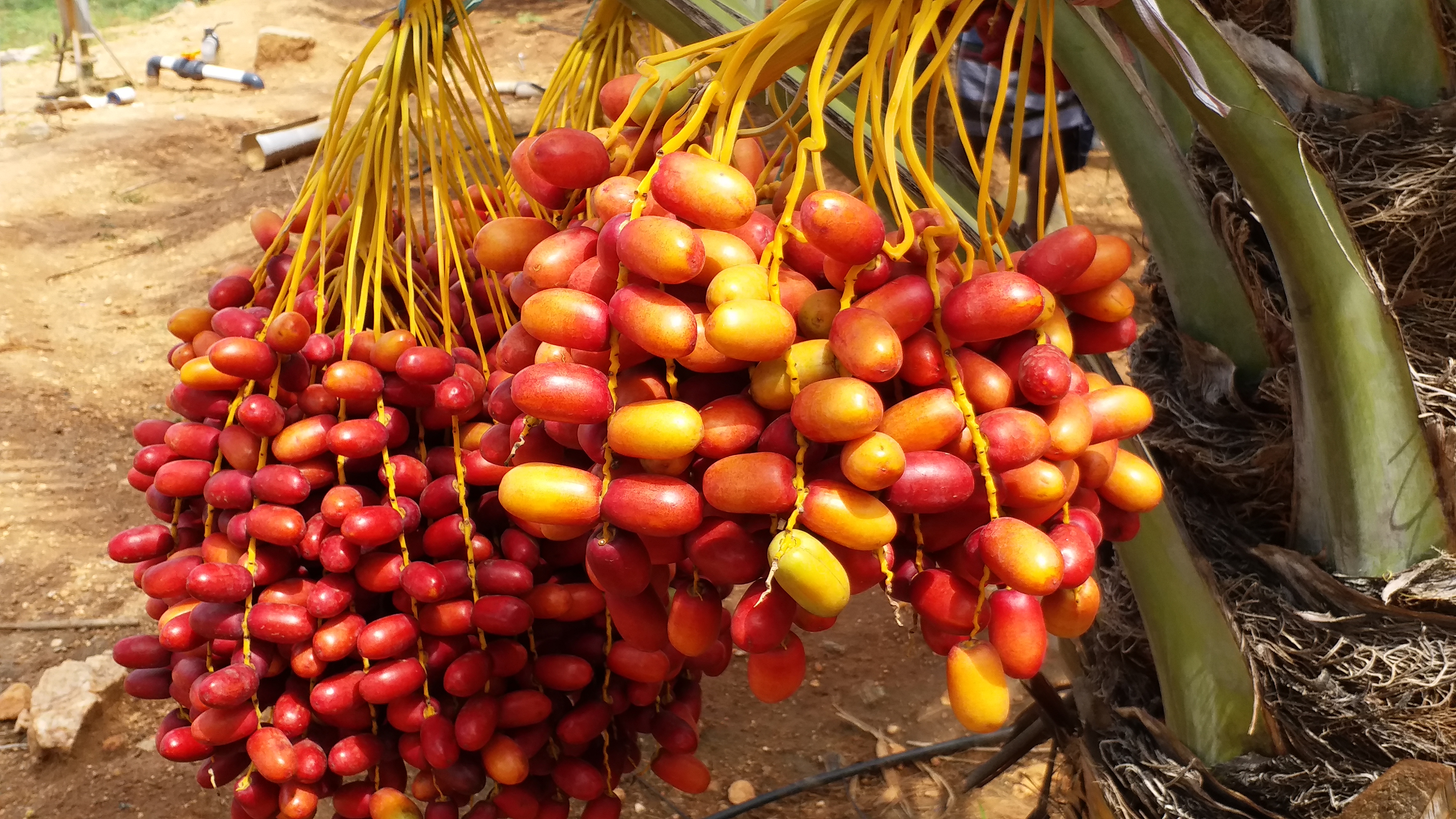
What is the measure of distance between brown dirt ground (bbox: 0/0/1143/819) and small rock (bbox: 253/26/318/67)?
932mm

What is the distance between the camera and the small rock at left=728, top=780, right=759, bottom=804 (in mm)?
2129

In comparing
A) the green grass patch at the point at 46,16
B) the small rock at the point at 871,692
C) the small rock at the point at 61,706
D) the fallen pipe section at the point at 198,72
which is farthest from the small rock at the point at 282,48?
the small rock at the point at 871,692

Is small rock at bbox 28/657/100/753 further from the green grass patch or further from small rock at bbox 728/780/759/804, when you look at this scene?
the green grass patch

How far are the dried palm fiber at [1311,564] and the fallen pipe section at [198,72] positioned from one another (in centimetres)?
880

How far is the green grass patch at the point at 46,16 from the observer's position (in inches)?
435

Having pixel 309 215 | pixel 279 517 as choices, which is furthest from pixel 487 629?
pixel 309 215

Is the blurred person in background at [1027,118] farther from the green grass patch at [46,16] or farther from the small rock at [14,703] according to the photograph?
the green grass patch at [46,16]

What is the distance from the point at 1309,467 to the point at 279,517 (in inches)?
43.9

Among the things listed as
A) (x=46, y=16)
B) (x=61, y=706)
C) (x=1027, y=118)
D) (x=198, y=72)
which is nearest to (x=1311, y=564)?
(x=61, y=706)

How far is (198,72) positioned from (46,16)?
5488 millimetres

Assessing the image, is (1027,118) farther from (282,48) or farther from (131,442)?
(282,48)

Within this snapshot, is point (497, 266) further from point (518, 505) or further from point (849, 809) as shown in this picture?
point (849, 809)

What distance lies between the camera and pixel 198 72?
8688mm

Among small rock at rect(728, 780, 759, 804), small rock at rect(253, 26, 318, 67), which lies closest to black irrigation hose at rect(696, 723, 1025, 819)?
small rock at rect(728, 780, 759, 804)
